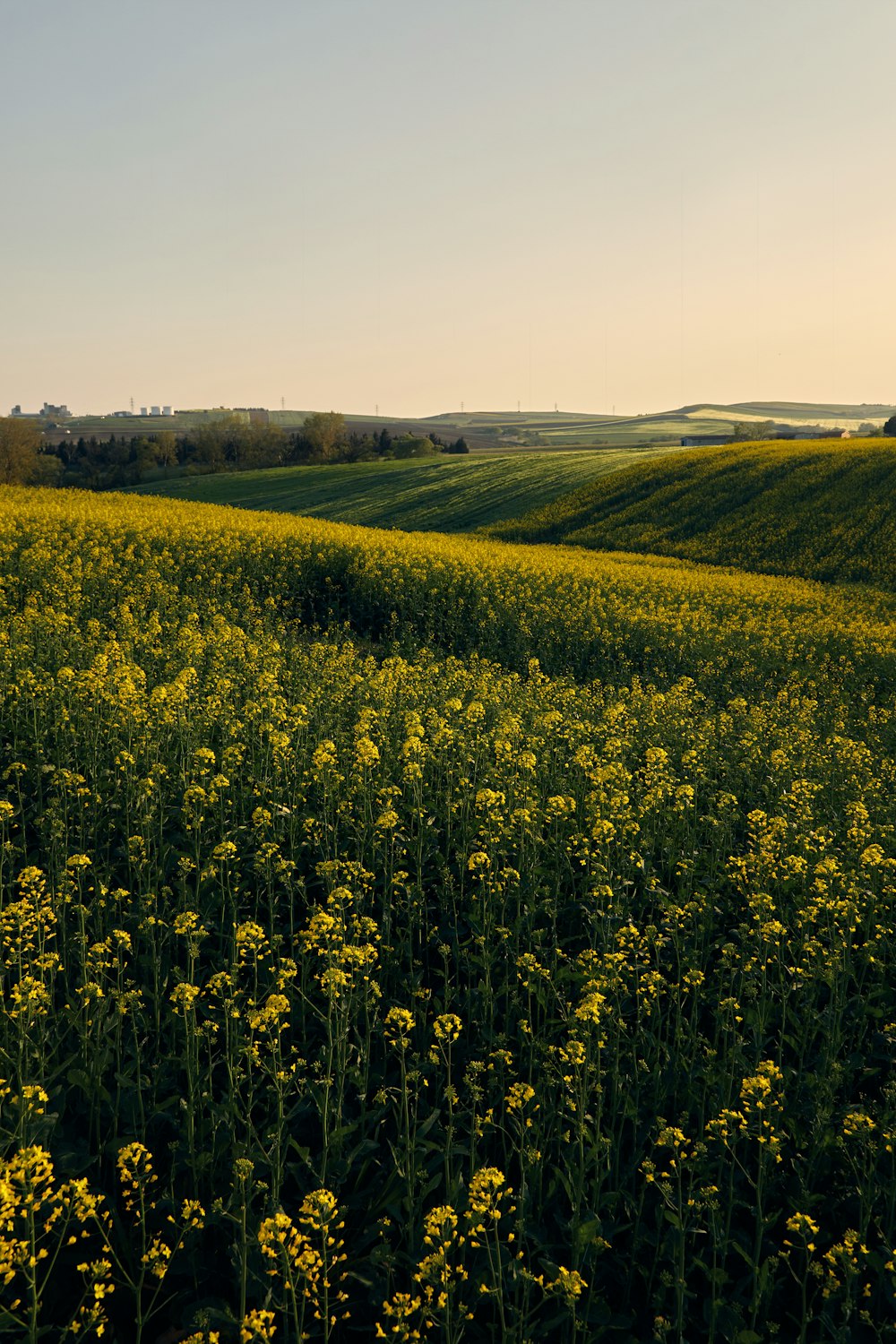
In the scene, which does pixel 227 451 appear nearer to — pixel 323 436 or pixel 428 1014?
pixel 323 436

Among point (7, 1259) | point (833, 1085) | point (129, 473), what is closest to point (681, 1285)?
point (833, 1085)

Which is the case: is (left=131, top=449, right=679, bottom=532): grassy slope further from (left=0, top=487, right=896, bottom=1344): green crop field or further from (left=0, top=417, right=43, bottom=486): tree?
(left=0, top=487, right=896, bottom=1344): green crop field

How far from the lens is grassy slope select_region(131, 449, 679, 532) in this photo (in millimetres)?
54531

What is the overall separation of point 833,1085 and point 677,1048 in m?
0.83

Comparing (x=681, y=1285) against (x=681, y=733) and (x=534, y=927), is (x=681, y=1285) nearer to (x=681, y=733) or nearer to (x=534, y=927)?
(x=534, y=927)

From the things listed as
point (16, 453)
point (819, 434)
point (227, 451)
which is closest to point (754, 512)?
point (16, 453)

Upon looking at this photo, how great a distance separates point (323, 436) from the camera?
100875mm

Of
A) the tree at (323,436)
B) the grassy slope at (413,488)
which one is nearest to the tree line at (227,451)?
the tree at (323,436)

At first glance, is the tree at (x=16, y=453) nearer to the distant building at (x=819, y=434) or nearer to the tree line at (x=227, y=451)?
the tree line at (x=227, y=451)

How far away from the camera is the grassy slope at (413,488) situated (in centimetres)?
5453

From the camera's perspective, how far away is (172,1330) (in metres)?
3.55

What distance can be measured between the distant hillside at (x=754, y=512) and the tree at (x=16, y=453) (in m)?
51.8

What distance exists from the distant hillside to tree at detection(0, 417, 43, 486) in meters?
51.8

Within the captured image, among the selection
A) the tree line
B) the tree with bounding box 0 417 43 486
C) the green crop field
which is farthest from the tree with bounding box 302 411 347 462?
the green crop field
